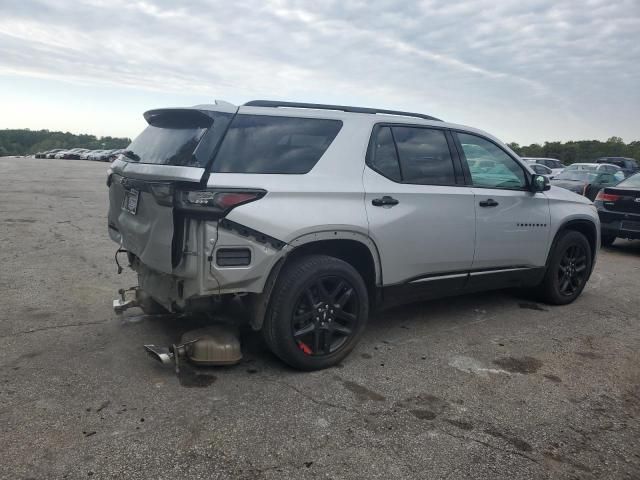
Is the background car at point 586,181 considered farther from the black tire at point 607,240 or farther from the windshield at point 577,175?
the black tire at point 607,240

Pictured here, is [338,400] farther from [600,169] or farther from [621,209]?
[600,169]

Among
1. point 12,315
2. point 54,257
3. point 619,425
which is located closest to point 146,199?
point 12,315

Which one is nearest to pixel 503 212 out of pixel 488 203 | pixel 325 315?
pixel 488 203

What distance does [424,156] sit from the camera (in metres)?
4.45

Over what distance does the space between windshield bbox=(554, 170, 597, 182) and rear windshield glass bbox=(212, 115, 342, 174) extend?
40.4 feet

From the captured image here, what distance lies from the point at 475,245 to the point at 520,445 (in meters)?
2.08

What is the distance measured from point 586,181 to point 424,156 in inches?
446

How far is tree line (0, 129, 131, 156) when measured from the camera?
103 meters

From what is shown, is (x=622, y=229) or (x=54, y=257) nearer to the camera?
(x=54, y=257)

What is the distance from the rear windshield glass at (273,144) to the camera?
11.4 feet

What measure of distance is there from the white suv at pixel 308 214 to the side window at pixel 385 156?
12mm

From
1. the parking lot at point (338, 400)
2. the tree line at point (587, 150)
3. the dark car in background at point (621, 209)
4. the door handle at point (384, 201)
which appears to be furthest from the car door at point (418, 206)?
the tree line at point (587, 150)

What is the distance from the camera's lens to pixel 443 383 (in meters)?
3.71

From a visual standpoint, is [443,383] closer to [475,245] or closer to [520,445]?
[520,445]
